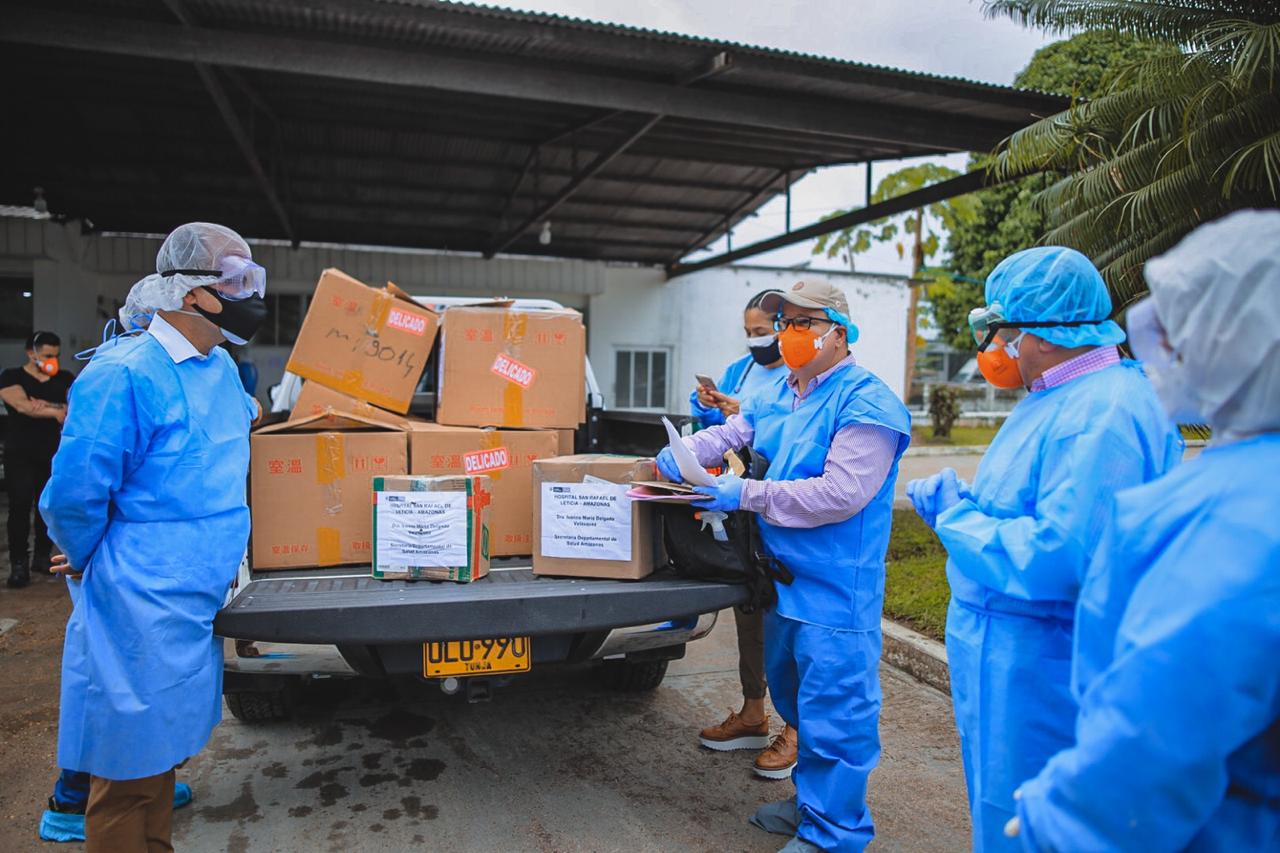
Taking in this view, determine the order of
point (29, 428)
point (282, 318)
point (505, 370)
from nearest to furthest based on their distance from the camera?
point (505, 370), point (29, 428), point (282, 318)

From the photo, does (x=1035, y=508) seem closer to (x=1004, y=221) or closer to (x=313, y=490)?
(x=313, y=490)

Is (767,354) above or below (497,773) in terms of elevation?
above

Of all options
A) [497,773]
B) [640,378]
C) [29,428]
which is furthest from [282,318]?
[497,773]

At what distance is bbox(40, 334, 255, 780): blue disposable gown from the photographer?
231cm

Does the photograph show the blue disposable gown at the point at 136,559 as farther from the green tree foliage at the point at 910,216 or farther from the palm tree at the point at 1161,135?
the green tree foliage at the point at 910,216

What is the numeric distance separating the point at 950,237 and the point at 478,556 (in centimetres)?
2048

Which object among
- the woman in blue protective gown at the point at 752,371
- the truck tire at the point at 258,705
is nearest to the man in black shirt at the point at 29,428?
the truck tire at the point at 258,705

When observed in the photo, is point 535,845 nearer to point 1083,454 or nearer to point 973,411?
point 1083,454

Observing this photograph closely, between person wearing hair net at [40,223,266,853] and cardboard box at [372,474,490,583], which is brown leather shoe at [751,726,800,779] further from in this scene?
person wearing hair net at [40,223,266,853]

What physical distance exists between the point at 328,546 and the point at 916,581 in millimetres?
4294

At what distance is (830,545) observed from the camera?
286 centimetres

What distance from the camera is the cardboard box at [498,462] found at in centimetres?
338

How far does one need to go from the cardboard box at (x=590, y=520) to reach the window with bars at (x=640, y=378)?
13.0 m

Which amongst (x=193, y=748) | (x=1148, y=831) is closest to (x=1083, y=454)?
(x=1148, y=831)
